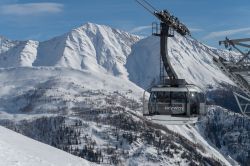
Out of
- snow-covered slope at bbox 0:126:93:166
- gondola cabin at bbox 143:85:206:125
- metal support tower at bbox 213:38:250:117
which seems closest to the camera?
metal support tower at bbox 213:38:250:117

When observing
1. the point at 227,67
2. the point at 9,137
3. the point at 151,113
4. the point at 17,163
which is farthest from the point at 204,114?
the point at 9,137

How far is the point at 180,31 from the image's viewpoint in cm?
3900

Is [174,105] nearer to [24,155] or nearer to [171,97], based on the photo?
[171,97]

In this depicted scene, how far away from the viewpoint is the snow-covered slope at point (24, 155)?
1444 inches

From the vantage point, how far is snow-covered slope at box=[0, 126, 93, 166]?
36688 millimetres

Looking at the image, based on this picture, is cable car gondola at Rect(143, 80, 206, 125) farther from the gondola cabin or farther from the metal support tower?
the metal support tower

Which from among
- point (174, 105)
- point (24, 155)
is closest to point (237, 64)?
point (174, 105)

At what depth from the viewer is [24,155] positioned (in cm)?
4016

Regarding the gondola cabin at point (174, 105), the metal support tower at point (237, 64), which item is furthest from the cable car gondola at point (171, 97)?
the metal support tower at point (237, 64)

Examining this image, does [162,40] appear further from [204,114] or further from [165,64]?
[204,114]

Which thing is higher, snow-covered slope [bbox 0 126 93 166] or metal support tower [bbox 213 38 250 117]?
metal support tower [bbox 213 38 250 117]

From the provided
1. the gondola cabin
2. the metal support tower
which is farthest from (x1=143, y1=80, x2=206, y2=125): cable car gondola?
the metal support tower

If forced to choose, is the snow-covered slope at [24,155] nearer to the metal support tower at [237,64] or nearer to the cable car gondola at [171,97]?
the cable car gondola at [171,97]

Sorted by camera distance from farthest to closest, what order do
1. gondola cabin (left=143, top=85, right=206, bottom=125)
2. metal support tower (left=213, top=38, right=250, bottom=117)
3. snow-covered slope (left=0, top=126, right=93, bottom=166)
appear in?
gondola cabin (left=143, top=85, right=206, bottom=125), snow-covered slope (left=0, top=126, right=93, bottom=166), metal support tower (left=213, top=38, right=250, bottom=117)
